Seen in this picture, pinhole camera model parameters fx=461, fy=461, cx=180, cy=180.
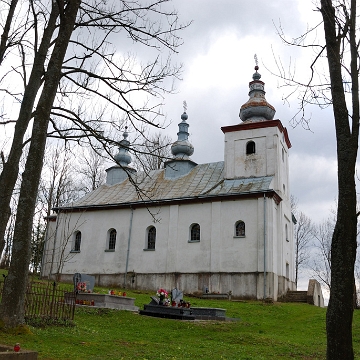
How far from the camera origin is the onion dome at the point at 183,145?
105 ft

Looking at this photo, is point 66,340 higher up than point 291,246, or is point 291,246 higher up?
point 291,246

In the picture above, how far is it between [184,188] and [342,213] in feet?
74.5

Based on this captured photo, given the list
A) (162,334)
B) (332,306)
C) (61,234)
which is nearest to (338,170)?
(332,306)

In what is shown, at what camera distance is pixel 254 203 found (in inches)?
1037

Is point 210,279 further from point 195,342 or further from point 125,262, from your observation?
point 195,342

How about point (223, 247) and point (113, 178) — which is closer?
point (223, 247)

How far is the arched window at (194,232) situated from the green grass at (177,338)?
351 inches

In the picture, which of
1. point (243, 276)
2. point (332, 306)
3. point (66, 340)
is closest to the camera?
point (332, 306)

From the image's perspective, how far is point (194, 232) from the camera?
2794cm

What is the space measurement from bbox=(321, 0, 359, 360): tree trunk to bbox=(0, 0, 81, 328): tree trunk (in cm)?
566

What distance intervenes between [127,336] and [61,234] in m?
21.5

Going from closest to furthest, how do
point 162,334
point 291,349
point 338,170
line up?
point 338,170
point 291,349
point 162,334

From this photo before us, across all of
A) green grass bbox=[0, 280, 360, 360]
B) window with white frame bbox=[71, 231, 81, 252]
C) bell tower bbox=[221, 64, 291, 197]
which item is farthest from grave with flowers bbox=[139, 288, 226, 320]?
window with white frame bbox=[71, 231, 81, 252]

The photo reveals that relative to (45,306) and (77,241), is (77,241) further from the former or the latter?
(45,306)
